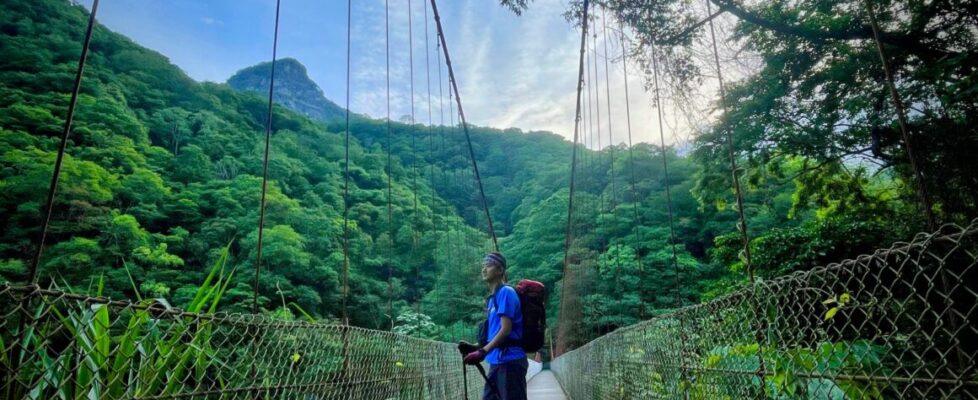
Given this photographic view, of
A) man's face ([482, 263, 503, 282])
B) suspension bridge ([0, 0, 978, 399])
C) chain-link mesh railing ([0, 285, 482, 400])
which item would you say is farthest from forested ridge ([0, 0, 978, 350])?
suspension bridge ([0, 0, 978, 399])

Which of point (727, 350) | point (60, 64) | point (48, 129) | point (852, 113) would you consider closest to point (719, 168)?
point (852, 113)

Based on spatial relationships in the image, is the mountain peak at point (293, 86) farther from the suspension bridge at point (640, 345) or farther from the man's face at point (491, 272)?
the suspension bridge at point (640, 345)

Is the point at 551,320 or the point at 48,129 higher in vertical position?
the point at 48,129

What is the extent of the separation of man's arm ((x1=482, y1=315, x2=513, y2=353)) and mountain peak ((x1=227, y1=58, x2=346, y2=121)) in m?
44.5

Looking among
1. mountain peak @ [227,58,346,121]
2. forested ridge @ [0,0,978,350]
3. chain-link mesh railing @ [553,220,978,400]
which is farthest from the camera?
mountain peak @ [227,58,346,121]

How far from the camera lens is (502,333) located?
1.84 meters

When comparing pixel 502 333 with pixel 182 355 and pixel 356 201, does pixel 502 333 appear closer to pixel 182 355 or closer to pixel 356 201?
pixel 182 355

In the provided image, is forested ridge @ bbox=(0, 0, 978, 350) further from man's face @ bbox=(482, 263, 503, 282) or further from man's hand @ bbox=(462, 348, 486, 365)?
man's hand @ bbox=(462, 348, 486, 365)

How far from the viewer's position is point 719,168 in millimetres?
6383

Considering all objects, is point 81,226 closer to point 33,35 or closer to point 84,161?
point 84,161

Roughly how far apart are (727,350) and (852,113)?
5294mm

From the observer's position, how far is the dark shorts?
194cm

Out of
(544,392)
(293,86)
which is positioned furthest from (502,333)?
(293,86)

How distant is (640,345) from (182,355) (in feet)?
5.60
